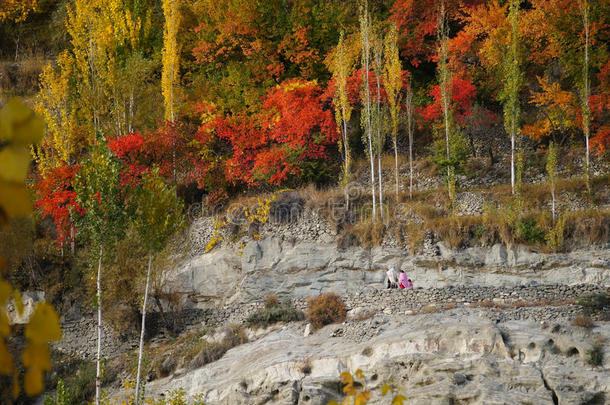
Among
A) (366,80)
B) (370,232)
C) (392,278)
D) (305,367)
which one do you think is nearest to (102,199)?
(305,367)

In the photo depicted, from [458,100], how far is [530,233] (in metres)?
9.11

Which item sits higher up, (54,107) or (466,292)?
(54,107)

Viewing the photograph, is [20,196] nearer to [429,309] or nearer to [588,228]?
[429,309]

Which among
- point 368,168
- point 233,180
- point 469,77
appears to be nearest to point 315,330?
point 233,180

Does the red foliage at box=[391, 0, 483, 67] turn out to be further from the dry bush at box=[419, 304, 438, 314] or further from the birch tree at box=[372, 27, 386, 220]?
the dry bush at box=[419, 304, 438, 314]

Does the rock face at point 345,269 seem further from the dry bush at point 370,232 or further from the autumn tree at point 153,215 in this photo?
the autumn tree at point 153,215

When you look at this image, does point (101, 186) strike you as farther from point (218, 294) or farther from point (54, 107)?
point (54, 107)

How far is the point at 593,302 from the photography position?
15.9 m

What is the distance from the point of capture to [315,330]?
1745 cm

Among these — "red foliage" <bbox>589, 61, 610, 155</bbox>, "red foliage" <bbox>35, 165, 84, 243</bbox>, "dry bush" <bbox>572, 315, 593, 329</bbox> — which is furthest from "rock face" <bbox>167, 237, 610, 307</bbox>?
"red foliage" <bbox>589, 61, 610, 155</bbox>

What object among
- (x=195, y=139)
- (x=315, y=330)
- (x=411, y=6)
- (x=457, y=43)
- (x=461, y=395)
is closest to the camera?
(x=461, y=395)

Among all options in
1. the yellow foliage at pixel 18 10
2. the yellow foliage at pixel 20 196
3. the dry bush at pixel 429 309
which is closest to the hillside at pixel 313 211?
the dry bush at pixel 429 309

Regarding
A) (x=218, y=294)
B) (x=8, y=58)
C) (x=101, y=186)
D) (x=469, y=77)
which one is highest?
(x=8, y=58)

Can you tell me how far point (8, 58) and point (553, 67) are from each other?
32.4 metres
